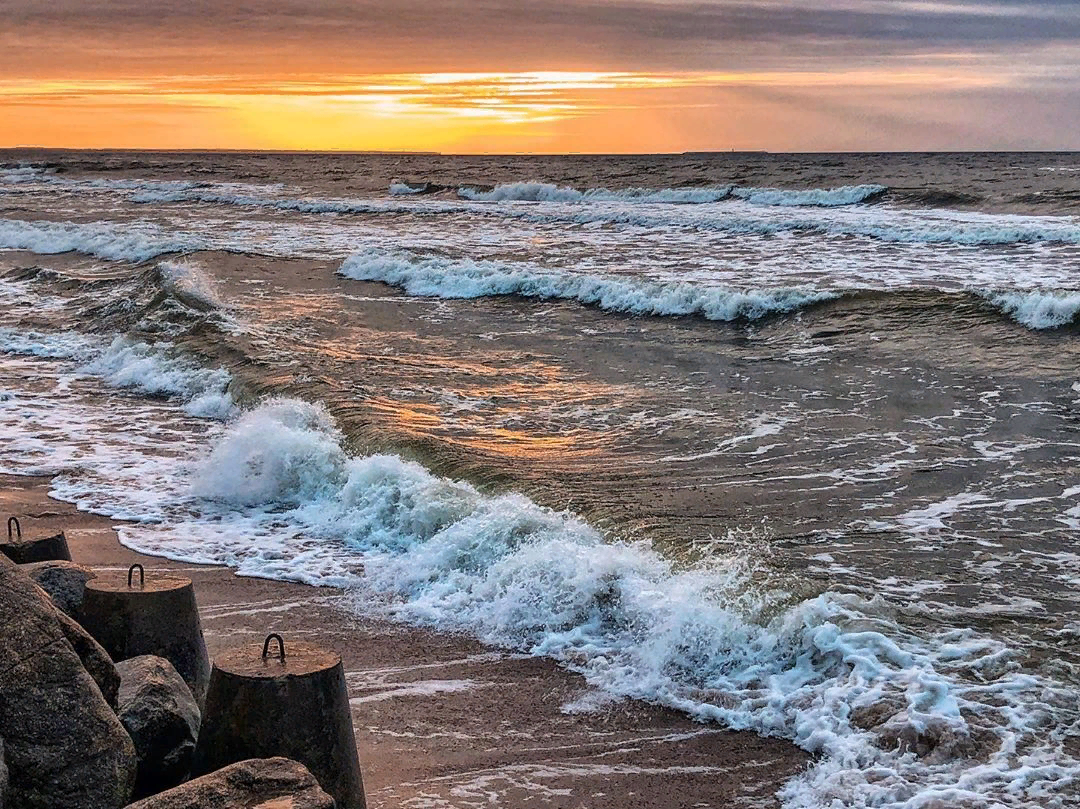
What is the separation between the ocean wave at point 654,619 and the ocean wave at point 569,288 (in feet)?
29.1

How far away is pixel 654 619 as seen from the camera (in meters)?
5.94

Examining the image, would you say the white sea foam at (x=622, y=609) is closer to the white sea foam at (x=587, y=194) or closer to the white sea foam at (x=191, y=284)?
the white sea foam at (x=191, y=284)

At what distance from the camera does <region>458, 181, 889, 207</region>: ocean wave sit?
129ft

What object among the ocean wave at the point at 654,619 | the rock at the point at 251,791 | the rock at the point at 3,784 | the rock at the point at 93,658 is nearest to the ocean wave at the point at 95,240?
the ocean wave at the point at 654,619

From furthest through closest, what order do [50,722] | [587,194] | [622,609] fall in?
[587,194] → [622,609] → [50,722]

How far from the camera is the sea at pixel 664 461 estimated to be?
5312 mm

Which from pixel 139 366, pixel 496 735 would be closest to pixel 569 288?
pixel 139 366

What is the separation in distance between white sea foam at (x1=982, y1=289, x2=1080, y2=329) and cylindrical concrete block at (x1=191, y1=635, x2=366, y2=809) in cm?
1294

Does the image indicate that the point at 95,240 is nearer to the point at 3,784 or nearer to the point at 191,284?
the point at 191,284

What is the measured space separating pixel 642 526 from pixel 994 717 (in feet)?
9.42

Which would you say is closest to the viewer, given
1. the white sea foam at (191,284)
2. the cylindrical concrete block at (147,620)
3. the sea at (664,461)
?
the cylindrical concrete block at (147,620)

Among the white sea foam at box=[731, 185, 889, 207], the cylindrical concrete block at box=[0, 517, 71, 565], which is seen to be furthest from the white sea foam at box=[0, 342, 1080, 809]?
the white sea foam at box=[731, 185, 889, 207]

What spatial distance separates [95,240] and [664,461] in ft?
76.3

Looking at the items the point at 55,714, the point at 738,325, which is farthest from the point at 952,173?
the point at 55,714
